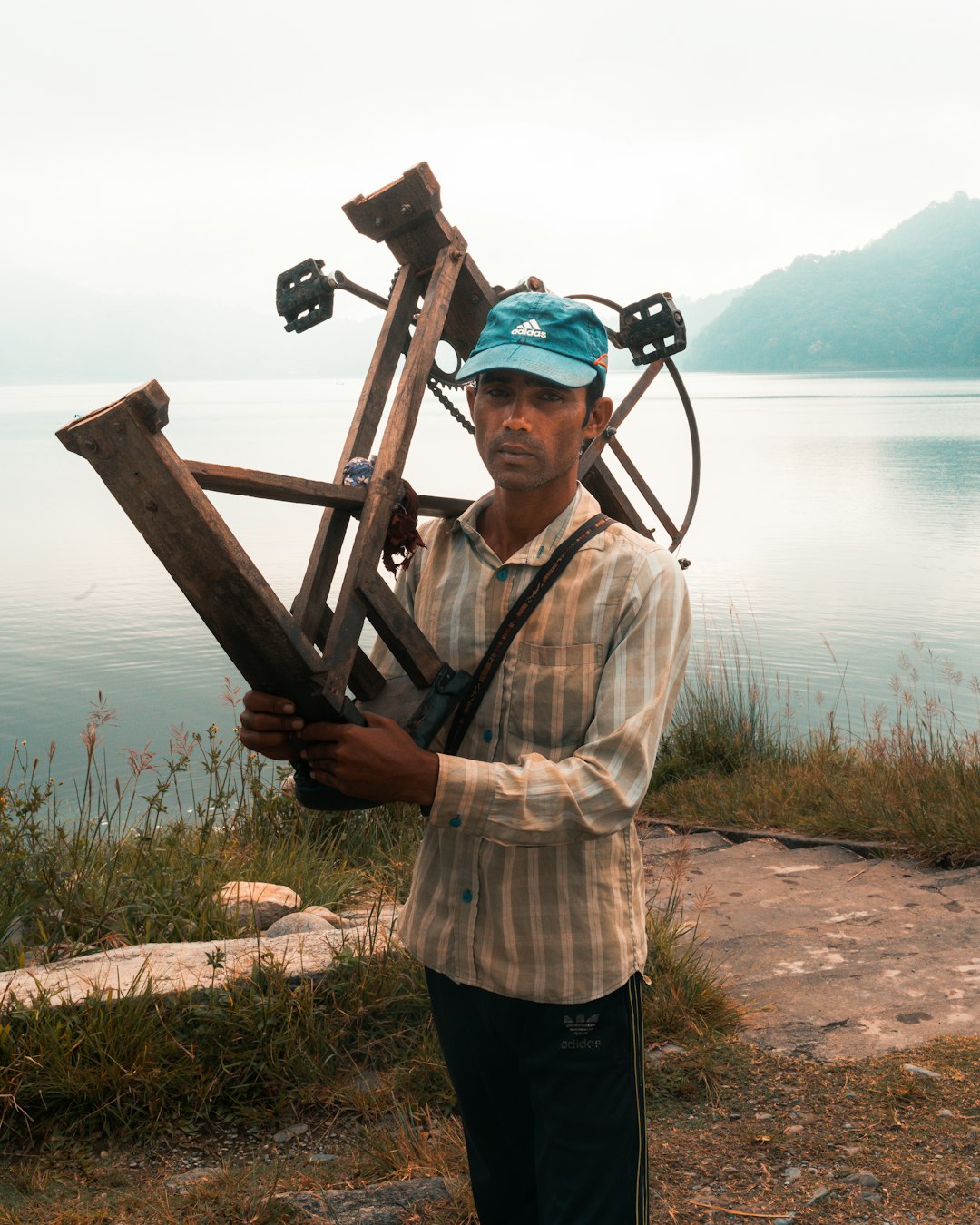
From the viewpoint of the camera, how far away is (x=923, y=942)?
4.16 metres

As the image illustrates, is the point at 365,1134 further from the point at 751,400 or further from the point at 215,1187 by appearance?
the point at 751,400

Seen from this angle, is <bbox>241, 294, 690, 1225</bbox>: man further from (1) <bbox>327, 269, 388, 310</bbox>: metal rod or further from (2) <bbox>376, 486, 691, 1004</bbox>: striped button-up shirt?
(1) <bbox>327, 269, 388, 310</bbox>: metal rod

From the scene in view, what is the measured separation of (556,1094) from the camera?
1.75 m

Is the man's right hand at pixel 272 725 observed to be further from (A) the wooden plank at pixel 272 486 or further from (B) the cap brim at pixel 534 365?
(B) the cap brim at pixel 534 365

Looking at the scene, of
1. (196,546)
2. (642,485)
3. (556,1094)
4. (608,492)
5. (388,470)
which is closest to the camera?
A: (196,546)

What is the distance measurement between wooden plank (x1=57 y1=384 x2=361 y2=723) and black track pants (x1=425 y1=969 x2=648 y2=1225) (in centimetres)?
57

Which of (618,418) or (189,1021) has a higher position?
(618,418)

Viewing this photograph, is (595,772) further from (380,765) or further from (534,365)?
(534,365)

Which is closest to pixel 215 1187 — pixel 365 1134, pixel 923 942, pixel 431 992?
pixel 365 1134

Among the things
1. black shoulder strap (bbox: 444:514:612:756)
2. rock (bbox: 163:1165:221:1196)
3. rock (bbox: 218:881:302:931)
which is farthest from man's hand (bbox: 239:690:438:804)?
rock (bbox: 218:881:302:931)

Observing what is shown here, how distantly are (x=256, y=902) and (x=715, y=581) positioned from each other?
54.2ft

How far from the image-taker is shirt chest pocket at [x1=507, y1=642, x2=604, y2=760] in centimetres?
179

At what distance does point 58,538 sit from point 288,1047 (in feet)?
75.3

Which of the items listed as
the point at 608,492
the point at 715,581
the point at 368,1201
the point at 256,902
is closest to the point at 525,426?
the point at 368,1201
